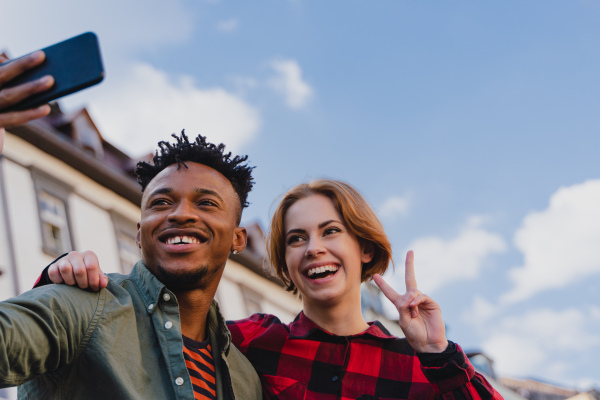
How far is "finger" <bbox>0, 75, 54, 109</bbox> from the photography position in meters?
1.65

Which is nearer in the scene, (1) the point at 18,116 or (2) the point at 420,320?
(1) the point at 18,116

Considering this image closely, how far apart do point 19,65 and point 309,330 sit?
2.68 metres

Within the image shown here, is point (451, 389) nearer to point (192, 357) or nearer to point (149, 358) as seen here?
point (192, 357)

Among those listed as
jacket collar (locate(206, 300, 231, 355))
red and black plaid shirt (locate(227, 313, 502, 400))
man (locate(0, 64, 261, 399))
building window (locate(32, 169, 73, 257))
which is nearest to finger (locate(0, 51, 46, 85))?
man (locate(0, 64, 261, 399))

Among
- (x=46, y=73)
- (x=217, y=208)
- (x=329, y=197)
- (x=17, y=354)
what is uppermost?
(x=329, y=197)

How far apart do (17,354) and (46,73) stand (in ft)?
3.20

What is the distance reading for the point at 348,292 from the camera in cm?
406

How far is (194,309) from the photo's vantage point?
3303 millimetres

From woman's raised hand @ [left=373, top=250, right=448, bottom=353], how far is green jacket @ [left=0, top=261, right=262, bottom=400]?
97 cm

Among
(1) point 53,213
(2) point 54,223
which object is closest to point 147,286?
(2) point 54,223

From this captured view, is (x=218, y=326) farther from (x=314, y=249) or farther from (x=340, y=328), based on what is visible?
(x=340, y=328)

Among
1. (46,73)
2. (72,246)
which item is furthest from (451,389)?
(72,246)

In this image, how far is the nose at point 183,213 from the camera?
320cm

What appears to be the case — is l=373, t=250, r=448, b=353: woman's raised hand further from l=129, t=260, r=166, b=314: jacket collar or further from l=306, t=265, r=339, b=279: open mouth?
l=129, t=260, r=166, b=314: jacket collar
